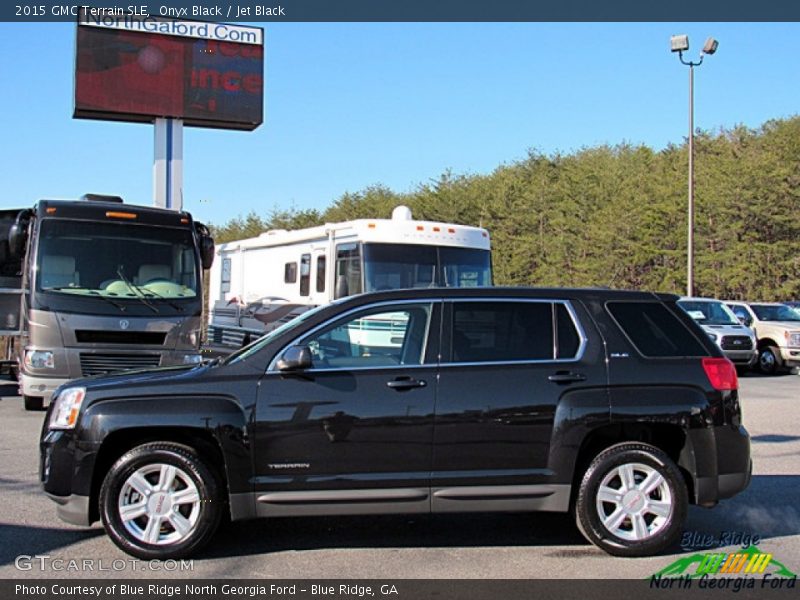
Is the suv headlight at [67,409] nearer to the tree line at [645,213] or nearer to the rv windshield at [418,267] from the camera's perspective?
the rv windshield at [418,267]

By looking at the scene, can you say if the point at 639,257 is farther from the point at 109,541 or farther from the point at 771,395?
the point at 109,541

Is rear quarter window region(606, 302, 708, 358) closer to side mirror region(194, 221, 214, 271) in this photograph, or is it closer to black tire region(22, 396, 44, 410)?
side mirror region(194, 221, 214, 271)

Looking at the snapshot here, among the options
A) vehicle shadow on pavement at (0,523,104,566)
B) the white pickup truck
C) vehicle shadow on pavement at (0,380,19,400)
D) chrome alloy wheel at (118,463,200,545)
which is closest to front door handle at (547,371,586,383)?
chrome alloy wheel at (118,463,200,545)

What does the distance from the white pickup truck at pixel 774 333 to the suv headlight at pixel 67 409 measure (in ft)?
64.0

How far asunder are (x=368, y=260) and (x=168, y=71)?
481 inches

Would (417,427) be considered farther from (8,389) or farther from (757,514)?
(8,389)

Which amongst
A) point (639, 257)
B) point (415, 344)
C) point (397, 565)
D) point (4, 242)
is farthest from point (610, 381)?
point (639, 257)

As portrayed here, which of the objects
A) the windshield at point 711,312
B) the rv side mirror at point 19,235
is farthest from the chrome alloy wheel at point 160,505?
the windshield at point 711,312

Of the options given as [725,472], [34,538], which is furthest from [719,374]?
[34,538]

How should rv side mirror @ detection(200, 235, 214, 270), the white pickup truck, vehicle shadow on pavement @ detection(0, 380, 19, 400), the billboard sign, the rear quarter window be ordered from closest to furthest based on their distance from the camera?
1. the rear quarter window
2. rv side mirror @ detection(200, 235, 214, 270)
3. vehicle shadow on pavement @ detection(0, 380, 19, 400)
4. the white pickup truck
5. the billboard sign

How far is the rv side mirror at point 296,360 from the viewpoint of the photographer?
5.60 meters

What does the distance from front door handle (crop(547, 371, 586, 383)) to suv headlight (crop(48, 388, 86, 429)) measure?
123 inches

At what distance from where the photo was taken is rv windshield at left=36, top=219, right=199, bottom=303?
1166cm

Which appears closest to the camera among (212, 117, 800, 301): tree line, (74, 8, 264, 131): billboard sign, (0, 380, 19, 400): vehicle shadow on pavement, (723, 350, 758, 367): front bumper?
(0, 380, 19, 400): vehicle shadow on pavement
